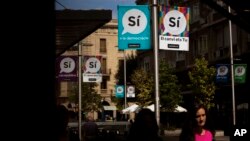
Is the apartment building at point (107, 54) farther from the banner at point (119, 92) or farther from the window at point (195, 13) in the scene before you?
the window at point (195, 13)

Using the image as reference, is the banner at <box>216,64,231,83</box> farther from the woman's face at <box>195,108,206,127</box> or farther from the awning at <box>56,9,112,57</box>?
the woman's face at <box>195,108,206,127</box>

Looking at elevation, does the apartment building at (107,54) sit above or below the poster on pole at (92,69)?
above

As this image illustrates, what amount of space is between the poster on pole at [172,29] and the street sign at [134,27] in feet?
1.22

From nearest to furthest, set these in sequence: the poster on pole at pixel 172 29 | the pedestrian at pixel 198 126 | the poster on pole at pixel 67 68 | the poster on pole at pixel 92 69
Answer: the pedestrian at pixel 198 126
the poster on pole at pixel 172 29
the poster on pole at pixel 67 68
the poster on pole at pixel 92 69

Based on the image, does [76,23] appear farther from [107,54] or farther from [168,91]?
[107,54]

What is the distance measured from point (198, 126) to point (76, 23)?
5893mm

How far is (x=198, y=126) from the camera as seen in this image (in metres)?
5.01

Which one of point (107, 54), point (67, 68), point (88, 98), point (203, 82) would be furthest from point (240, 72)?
point (107, 54)

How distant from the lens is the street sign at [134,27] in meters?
13.3

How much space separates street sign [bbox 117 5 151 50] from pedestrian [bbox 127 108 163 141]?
9.14 metres

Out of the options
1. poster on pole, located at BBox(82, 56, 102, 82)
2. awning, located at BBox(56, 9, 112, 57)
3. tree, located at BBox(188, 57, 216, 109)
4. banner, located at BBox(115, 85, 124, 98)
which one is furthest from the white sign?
banner, located at BBox(115, 85, 124, 98)

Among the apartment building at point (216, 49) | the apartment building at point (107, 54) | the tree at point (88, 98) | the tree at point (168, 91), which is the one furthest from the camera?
the apartment building at point (107, 54)

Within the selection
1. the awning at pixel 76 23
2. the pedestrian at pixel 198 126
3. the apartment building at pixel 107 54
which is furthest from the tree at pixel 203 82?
the apartment building at pixel 107 54

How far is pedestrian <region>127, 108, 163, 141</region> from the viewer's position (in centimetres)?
404
